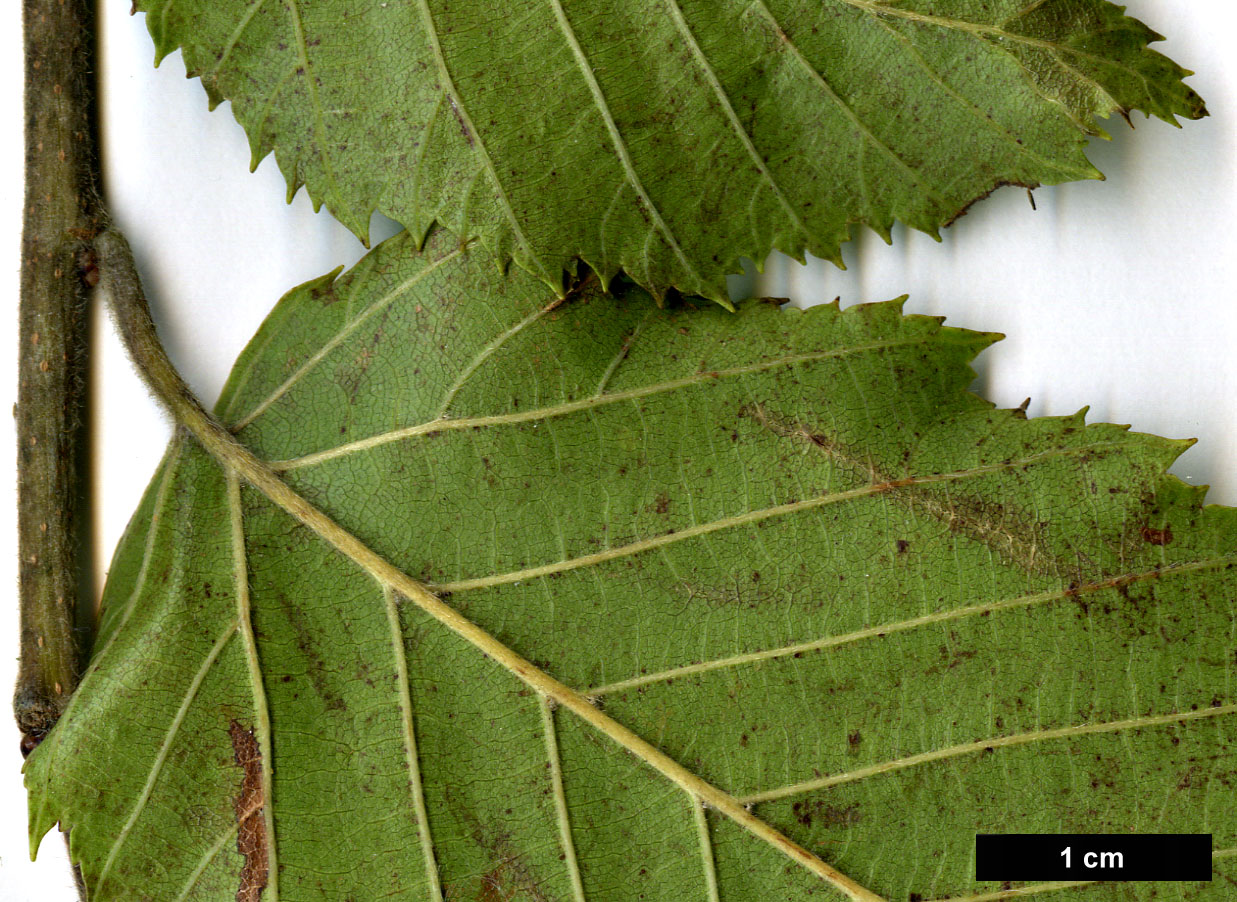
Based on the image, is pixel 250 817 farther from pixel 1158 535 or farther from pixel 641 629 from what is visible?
pixel 1158 535

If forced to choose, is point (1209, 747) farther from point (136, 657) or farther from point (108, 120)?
point (108, 120)

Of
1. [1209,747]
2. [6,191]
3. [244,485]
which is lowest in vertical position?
[1209,747]

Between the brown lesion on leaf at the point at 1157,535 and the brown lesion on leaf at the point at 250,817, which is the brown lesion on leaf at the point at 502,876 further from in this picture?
the brown lesion on leaf at the point at 1157,535

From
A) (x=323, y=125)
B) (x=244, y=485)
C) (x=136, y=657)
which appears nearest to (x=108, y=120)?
(x=323, y=125)

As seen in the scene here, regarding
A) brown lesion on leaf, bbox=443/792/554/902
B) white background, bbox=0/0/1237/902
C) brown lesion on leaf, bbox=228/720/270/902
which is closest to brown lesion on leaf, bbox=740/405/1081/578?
white background, bbox=0/0/1237/902

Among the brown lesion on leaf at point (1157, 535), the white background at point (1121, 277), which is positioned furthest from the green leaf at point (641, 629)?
the white background at point (1121, 277)

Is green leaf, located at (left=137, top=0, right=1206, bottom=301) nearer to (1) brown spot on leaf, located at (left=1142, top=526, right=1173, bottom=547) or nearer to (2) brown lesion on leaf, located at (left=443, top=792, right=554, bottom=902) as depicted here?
(1) brown spot on leaf, located at (left=1142, top=526, right=1173, bottom=547)
